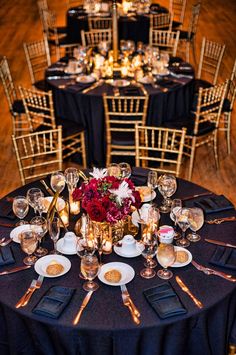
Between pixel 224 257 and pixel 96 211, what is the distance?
773mm

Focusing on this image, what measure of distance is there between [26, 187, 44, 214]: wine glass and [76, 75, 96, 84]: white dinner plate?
8.38 feet

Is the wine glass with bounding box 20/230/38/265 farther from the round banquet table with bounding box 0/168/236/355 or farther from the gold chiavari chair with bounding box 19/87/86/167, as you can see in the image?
the gold chiavari chair with bounding box 19/87/86/167

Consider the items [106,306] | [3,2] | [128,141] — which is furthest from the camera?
[3,2]

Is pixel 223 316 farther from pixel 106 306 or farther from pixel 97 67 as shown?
pixel 97 67

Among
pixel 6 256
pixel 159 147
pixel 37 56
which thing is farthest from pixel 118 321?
pixel 37 56

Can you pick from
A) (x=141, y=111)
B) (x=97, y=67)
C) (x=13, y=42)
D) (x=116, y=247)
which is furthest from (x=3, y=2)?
(x=116, y=247)

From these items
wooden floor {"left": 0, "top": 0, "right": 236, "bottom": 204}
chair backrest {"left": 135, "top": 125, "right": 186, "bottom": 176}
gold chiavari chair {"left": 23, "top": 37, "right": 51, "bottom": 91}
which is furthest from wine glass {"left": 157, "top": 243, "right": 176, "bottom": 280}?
gold chiavari chair {"left": 23, "top": 37, "right": 51, "bottom": 91}

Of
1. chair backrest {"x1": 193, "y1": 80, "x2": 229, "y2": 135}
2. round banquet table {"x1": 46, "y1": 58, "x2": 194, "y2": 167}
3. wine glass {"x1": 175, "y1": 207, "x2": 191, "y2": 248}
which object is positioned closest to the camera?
wine glass {"x1": 175, "y1": 207, "x2": 191, "y2": 248}

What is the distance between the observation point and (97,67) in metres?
Answer: 5.84

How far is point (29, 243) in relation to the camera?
8.89 feet

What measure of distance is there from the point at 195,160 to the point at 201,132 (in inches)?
24.0

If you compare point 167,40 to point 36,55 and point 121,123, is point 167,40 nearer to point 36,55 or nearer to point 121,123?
point 36,55

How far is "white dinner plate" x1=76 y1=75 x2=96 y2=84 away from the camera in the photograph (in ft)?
18.0

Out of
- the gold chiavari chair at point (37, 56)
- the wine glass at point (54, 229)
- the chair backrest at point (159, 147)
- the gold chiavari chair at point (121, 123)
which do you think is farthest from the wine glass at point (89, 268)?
the gold chiavari chair at point (37, 56)
